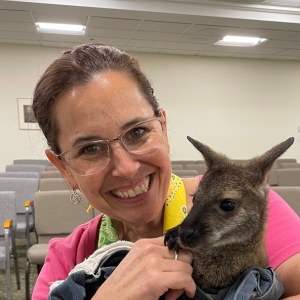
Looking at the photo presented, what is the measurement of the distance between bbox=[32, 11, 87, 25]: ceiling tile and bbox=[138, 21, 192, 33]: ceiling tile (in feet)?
4.12

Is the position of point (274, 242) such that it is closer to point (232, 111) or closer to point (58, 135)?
point (58, 135)

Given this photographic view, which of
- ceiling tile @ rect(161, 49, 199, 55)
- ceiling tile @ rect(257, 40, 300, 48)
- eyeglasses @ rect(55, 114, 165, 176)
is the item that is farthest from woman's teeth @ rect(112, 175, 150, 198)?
ceiling tile @ rect(161, 49, 199, 55)

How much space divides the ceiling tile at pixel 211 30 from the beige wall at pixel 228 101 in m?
2.18

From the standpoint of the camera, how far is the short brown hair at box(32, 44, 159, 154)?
1146mm

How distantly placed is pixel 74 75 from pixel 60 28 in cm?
686

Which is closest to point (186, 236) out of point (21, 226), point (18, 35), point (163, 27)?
point (21, 226)

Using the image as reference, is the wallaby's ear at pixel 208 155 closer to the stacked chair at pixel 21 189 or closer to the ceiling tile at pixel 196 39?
the stacked chair at pixel 21 189

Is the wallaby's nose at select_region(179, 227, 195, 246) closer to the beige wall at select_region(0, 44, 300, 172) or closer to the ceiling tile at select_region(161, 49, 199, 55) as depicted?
the beige wall at select_region(0, 44, 300, 172)

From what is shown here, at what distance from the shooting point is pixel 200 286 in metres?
1.02

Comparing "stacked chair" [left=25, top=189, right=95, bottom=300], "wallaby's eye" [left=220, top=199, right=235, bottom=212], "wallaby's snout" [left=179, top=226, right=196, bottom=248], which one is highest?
"wallaby's eye" [left=220, top=199, right=235, bottom=212]

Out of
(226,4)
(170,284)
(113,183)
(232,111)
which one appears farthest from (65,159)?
(232,111)

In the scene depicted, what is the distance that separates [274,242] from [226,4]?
6.27 m

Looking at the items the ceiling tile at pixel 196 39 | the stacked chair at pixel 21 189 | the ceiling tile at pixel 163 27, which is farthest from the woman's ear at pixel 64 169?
the ceiling tile at pixel 196 39

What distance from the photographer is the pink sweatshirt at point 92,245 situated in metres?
1.05
